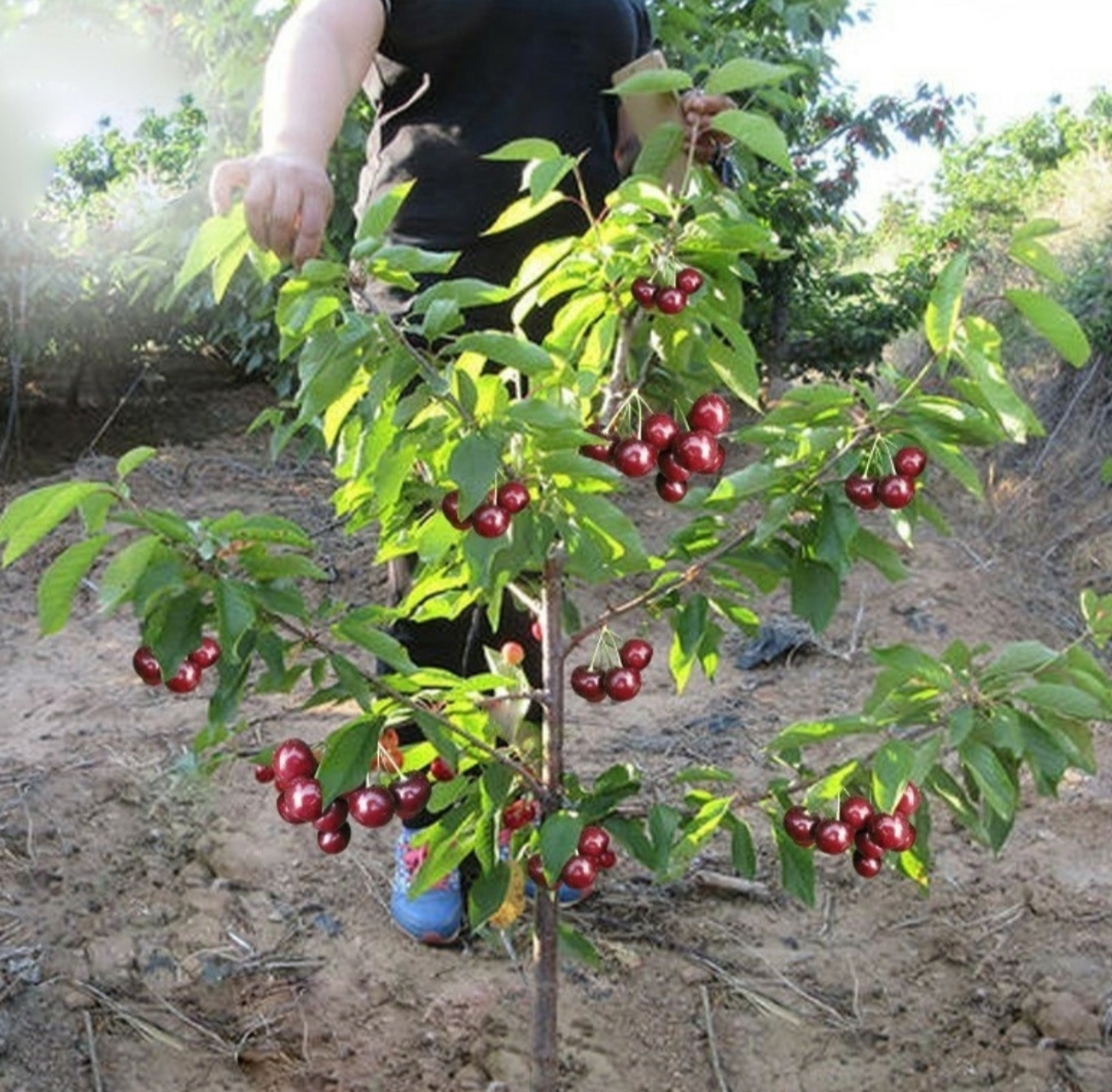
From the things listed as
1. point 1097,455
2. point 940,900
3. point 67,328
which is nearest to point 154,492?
point 67,328

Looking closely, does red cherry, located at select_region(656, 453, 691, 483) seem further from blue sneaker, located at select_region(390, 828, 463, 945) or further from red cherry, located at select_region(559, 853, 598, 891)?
blue sneaker, located at select_region(390, 828, 463, 945)

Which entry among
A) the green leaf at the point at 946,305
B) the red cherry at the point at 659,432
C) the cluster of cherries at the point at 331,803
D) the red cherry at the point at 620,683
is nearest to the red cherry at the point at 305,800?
the cluster of cherries at the point at 331,803

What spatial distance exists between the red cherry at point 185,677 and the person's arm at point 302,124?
1.28 feet

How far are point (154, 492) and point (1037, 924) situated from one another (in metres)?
3.36

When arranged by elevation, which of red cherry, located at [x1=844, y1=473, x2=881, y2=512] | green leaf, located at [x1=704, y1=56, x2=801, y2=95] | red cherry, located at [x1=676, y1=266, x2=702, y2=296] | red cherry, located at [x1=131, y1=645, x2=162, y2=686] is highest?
green leaf, located at [x1=704, y1=56, x2=801, y2=95]

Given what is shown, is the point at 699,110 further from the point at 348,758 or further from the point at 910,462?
the point at 348,758

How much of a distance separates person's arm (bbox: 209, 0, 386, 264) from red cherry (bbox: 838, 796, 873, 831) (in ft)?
2.49

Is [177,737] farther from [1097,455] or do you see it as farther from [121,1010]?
[1097,455]

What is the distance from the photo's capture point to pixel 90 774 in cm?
239

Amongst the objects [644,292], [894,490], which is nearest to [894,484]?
[894,490]

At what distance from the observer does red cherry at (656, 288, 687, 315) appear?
1162 mm

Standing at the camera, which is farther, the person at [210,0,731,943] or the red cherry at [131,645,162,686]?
the person at [210,0,731,943]

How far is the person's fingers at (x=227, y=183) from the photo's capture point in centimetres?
115

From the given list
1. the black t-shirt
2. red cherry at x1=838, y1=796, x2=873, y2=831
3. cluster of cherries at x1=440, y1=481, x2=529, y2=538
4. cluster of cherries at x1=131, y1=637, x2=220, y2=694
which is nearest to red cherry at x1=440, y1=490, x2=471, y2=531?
cluster of cherries at x1=440, y1=481, x2=529, y2=538
